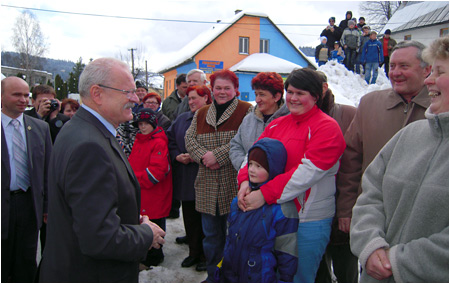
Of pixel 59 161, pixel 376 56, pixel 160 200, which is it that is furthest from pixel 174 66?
pixel 59 161

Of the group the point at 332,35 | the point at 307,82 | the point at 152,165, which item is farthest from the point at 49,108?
the point at 332,35

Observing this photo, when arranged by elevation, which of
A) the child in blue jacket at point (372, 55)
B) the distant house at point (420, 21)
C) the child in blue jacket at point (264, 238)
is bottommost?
the child in blue jacket at point (264, 238)

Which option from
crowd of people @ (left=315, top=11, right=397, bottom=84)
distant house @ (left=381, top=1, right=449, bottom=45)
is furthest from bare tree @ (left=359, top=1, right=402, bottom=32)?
crowd of people @ (left=315, top=11, right=397, bottom=84)

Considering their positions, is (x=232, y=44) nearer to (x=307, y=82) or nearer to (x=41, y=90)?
(x=41, y=90)

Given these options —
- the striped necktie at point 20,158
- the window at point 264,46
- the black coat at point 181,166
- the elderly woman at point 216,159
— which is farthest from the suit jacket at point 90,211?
the window at point 264,46

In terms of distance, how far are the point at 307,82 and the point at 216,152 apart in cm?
134

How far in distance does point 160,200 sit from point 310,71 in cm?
245

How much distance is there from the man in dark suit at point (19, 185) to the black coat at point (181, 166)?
4.99ft

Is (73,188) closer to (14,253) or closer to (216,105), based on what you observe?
(14,253)

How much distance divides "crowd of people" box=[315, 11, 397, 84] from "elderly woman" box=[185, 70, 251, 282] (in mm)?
11918

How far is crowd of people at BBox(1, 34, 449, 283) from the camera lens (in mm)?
1628

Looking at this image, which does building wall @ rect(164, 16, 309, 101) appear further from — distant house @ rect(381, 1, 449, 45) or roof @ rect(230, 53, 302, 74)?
distant house @ rect(381, 1, 449, 45)

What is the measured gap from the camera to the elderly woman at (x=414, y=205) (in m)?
1.53

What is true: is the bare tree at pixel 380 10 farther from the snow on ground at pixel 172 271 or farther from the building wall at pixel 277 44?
the snow on ground at pixel 172 271
